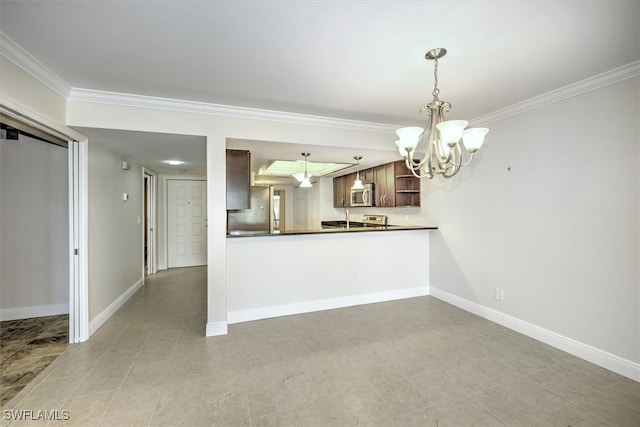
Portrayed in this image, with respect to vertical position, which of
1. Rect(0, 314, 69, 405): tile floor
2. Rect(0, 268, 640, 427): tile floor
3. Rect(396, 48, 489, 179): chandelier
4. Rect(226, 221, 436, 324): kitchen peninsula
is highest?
Rect(396, 48, 489, 179): chandelier

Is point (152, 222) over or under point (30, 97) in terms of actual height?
under

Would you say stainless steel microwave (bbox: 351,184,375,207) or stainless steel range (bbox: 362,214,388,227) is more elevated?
stainless steel microwave (bbox: 351,184,375,207)

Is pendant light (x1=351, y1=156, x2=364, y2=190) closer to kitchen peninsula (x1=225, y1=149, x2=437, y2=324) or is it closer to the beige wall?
kitchen peninsula (x1=225, y1=149, x2=437, y2=324)

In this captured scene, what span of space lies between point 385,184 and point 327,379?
3339 millimetres

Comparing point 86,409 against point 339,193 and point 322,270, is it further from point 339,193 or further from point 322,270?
point 339,193

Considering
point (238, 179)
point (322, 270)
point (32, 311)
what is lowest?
point (32, 311)

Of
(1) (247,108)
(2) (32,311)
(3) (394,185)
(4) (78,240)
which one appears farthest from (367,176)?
(2) (32,311)

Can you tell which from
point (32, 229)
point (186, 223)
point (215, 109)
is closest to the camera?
point (215, 109)

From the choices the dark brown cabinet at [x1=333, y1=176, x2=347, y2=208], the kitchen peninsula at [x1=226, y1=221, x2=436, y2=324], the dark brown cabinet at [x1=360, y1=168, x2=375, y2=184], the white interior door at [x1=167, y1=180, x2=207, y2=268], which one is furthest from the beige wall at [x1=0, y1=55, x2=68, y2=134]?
the dark brown cabinet at [x1=333, y1=176, x2=347, y2=208]

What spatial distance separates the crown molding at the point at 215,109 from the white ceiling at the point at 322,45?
109 millimetres

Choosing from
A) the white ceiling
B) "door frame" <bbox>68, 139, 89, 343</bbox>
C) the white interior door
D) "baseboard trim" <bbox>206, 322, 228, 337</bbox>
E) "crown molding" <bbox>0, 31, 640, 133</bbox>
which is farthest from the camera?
the white interior door

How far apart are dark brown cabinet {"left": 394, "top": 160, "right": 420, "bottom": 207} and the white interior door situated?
4.27 metres

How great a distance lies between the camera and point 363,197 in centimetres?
536

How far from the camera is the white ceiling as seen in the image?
1537 millimetres
